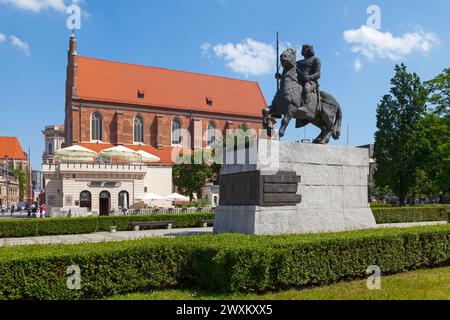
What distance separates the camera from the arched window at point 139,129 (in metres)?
60.7

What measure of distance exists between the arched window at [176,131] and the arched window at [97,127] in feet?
35.2

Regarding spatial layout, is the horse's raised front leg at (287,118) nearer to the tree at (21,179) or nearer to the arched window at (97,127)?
the arched window at (97,127)

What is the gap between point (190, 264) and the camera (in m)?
8.29

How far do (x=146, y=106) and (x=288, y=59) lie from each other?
4980cm

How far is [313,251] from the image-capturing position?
8.38 metres

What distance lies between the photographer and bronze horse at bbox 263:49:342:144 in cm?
1300

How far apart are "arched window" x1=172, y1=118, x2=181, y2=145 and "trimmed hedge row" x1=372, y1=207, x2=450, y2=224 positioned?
40791mm

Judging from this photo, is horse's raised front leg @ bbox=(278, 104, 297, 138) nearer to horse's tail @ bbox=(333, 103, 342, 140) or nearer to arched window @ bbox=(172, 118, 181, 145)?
horse's tail @ bbox=(333, 103, 342, 140)

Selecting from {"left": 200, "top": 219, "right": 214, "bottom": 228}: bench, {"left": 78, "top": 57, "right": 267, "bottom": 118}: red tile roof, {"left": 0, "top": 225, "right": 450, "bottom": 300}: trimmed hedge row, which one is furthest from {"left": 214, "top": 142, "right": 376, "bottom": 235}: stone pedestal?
{"left": 78, "top": 57, "right": 267, "bottom": 118}: red tile roof

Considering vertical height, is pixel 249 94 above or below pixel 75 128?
above
